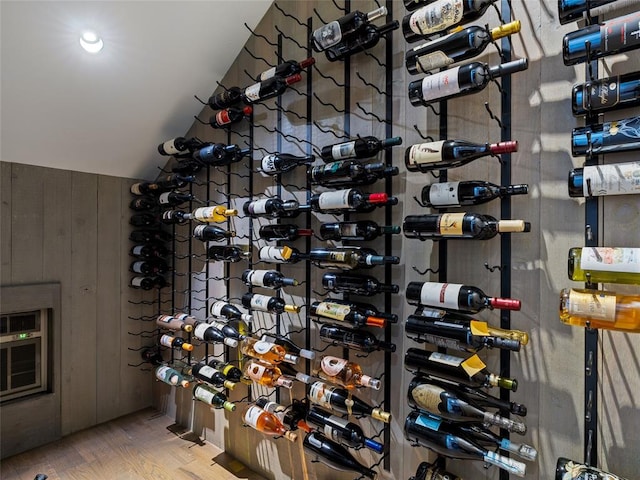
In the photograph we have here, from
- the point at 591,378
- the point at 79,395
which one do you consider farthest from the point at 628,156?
the point at 79,395

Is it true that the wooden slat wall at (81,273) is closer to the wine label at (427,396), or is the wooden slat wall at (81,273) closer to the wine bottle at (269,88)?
the wine bottle at (269,88)

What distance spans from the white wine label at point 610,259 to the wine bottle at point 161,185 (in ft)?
5.95

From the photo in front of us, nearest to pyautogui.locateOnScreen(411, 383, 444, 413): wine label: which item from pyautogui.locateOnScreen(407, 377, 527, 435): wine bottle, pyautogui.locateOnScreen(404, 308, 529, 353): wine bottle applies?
pyautogui.locateOnScreen(407, 377, 527, 435): wine bottle

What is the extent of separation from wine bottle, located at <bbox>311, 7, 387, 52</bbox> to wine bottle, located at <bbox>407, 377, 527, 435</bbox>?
1151mm

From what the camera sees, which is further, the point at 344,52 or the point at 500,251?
the point at 344,52

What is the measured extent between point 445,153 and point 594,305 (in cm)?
52

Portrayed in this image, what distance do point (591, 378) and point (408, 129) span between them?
87 centimetres

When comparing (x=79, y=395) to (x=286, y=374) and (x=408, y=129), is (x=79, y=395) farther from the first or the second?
(x=408, y=129)

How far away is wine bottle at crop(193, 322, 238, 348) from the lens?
1720mm

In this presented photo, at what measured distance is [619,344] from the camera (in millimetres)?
861

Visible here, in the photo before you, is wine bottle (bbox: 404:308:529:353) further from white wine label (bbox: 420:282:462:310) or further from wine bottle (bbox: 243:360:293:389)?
wine bottle (bbox: 243:360:293:389)

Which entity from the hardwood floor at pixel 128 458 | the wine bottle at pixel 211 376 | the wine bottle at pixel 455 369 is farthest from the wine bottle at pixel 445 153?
the hardwood floor at pixel 128 458

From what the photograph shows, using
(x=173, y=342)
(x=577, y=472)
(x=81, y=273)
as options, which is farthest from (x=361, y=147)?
(x=81, y=273)

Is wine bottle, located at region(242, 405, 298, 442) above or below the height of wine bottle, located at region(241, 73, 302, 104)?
below
